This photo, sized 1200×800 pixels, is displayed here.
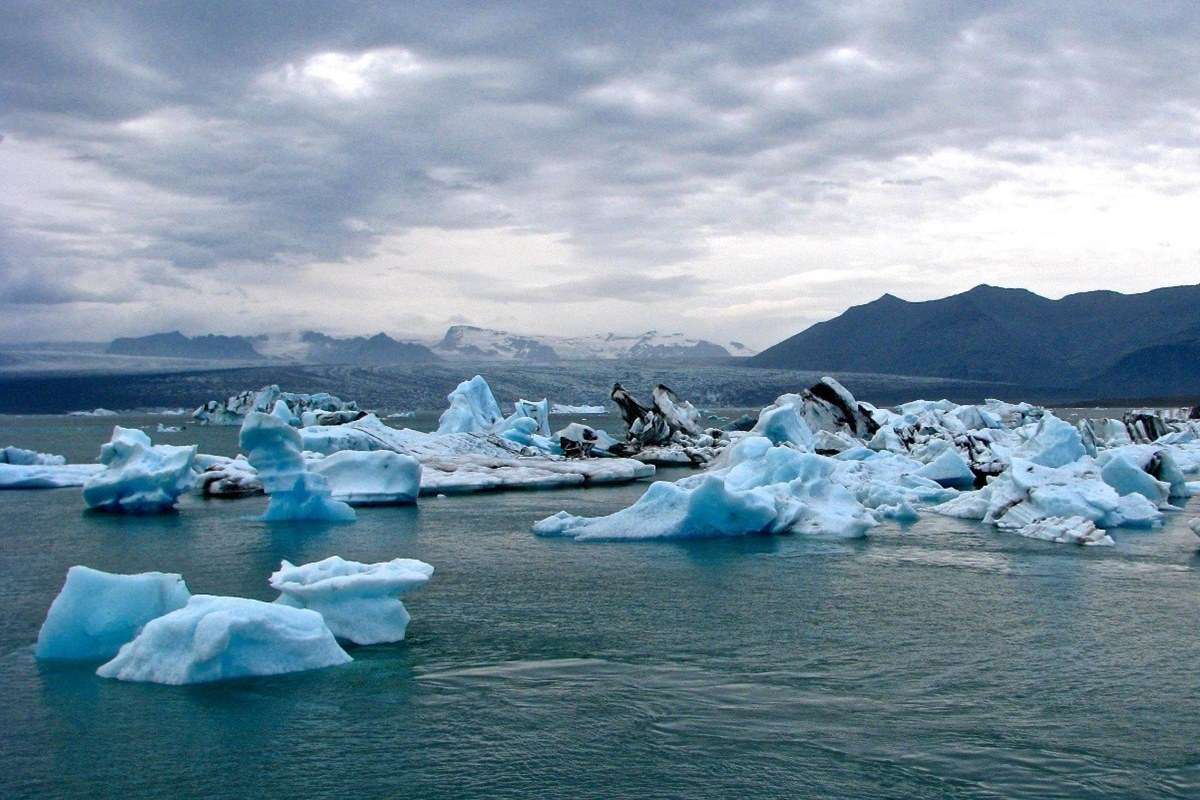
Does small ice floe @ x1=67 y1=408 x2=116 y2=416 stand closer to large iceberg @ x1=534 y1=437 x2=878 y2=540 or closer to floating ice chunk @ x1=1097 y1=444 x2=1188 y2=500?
large iceberg @ x1=534 y1=437 x2=878 y2=540

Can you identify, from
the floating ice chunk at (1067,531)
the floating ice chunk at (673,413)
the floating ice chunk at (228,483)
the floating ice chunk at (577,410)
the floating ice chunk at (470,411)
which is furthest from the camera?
the floating ice chunk at (577,410)

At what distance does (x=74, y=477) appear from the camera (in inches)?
773

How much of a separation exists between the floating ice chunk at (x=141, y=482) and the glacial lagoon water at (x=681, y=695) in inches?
193

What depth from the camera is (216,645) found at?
586 centimetres

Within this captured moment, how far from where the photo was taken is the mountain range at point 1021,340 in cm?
12536

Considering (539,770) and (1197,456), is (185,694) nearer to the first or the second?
(539,770)

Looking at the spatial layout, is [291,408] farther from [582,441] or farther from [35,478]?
[35,478]

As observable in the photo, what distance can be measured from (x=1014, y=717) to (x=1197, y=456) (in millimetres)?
18804

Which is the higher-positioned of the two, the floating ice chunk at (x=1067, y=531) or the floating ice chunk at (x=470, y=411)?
the floating ice chunk at (x=470, y=411)

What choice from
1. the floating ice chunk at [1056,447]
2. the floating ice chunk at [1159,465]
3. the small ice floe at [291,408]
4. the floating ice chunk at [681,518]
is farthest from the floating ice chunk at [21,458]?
the floating ice chunk at [1159,465]

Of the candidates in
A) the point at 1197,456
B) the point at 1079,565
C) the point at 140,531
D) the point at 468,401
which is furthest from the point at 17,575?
the point at 1197,456

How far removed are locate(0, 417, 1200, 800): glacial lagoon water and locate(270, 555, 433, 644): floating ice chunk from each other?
154mm

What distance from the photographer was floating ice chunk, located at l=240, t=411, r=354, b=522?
14055 mm

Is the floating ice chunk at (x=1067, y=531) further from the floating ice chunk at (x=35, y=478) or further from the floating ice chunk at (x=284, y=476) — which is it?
the floating ice chunk at (x=35, y=478)
